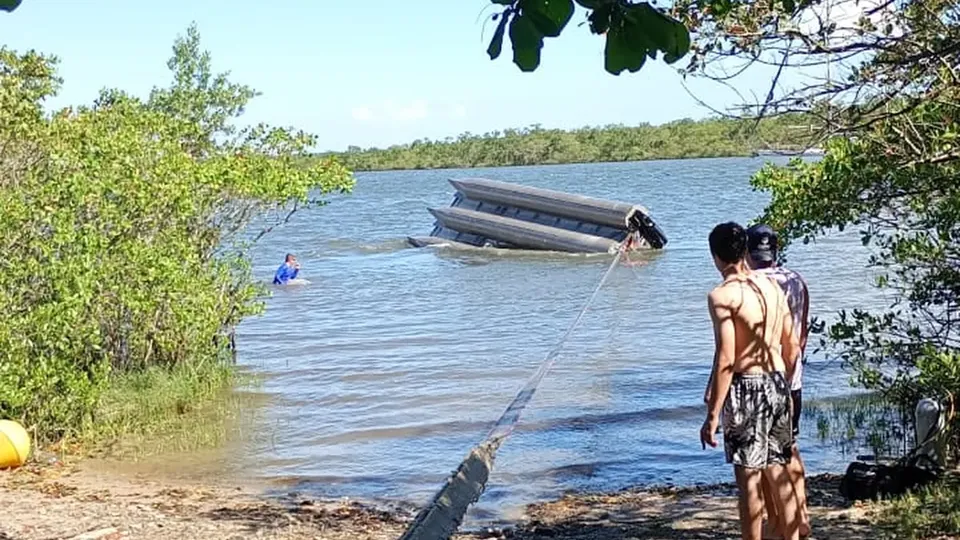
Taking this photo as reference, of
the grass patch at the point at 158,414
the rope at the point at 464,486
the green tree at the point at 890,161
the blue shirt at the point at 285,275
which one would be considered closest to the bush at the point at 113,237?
the grass patch at the point at 158,414

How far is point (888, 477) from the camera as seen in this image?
6.66 metres

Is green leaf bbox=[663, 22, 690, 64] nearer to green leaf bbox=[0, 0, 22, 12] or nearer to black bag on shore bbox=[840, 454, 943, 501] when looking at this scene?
green leaf bbox=[0, 0, 22, 12]

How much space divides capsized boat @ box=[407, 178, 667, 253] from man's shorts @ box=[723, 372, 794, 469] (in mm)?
21344

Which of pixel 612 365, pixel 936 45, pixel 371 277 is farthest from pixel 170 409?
pixel 371 277

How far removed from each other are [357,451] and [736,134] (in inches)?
221

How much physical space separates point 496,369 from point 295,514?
6.46 metres

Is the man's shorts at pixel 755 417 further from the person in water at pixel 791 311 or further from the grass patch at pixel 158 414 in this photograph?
the grass patch at pixel 158 414

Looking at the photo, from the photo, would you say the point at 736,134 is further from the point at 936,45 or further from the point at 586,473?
the point at 586,473

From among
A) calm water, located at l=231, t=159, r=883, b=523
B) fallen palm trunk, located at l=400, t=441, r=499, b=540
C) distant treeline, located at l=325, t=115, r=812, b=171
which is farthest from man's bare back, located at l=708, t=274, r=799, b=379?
distant treeline, located at l=325, t=115, r=812, b=171

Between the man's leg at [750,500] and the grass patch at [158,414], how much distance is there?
6.51m

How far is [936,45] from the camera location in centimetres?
571

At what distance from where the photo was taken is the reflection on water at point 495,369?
9703mm

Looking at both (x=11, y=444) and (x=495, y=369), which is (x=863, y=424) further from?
(x=11, y=444)

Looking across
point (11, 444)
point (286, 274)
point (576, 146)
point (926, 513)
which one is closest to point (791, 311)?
point (926, 513)
